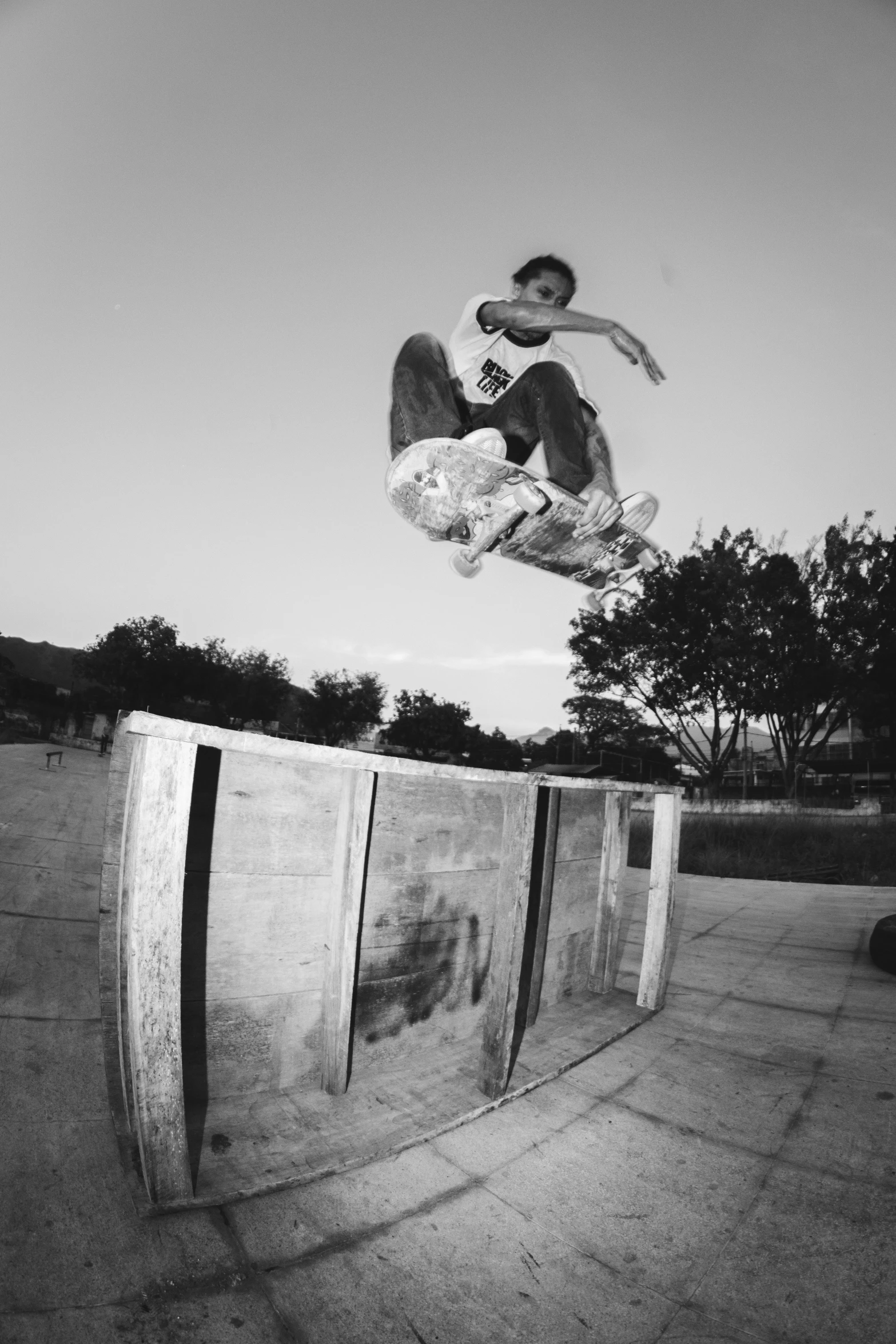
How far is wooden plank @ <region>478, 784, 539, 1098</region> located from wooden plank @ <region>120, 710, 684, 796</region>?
0.14 metres

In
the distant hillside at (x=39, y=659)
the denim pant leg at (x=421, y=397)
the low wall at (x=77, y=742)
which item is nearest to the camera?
the denim pant leg at (x=421, y=397)

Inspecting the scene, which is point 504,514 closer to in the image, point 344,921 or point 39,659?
point 344,921

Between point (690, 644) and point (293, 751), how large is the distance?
21.4m

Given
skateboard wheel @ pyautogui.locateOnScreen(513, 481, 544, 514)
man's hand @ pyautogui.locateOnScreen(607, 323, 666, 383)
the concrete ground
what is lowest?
the concrete ground

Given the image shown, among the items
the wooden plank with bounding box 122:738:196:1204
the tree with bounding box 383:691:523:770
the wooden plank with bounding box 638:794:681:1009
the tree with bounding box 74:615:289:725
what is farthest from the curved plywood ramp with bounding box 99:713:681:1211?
the tree with bounding box 74:615:289:725

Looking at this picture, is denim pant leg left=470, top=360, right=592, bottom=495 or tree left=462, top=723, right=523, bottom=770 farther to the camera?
tree left=462, top=723, right=523, bottom=770

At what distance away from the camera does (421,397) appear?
8.70 feet

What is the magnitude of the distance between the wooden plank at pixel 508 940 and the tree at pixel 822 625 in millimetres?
19820

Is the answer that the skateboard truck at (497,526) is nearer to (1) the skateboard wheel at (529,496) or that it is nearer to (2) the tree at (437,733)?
(1) the skateboard wheel at (529,496)

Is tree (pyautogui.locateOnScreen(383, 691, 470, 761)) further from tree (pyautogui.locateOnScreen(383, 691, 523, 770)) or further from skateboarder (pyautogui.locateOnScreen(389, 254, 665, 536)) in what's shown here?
skateboarder (pyautogui.locateOnScreen(389, 254, 665, 536))

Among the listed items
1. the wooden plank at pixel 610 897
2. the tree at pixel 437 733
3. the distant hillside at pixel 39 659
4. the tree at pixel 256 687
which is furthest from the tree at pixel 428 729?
the distant hillside at pixel 39 659

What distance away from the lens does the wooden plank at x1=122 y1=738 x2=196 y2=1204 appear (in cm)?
151

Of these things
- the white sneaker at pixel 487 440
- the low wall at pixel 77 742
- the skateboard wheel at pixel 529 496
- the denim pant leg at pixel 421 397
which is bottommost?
the low wall at pixel 77 742

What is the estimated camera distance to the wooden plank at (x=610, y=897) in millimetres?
3475
